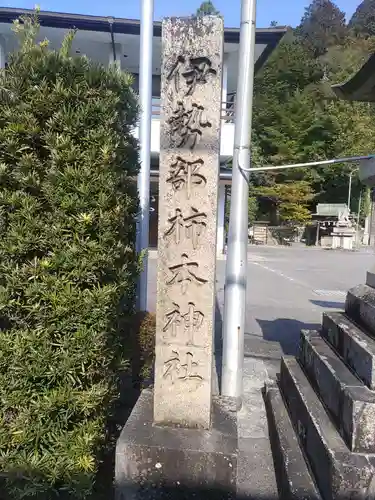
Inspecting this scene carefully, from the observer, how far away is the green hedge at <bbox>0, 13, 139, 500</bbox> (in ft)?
7.61

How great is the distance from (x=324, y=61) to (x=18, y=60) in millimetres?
42225

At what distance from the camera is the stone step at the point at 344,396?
246cm

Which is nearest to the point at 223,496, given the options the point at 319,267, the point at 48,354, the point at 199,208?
the point at 48,354

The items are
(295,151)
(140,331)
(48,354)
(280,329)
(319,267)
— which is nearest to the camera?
(48,354)

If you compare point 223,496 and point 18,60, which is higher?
point 18,60

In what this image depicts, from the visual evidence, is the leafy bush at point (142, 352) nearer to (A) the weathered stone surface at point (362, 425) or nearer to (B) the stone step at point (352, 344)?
(B) the stone step at point (352, 344)

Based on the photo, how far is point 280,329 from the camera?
7.15m

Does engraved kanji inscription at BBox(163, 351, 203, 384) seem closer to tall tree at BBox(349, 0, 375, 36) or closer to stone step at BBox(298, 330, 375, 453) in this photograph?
stone step at BBox(298, 330, 375, 453)

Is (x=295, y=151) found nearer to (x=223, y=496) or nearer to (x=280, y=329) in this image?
(x=280, y=329)

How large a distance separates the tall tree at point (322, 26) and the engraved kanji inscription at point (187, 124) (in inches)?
1878

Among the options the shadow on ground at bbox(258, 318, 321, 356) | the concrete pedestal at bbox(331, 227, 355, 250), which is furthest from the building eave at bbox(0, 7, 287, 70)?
the concrete pedestal at bbox(331, 227, 355, 250)

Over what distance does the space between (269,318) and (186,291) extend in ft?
18.9

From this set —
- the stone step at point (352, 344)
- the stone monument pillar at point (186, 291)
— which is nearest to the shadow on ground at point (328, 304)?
the stone step at point (352, 344)

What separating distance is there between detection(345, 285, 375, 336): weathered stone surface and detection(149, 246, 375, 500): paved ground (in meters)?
1.28
